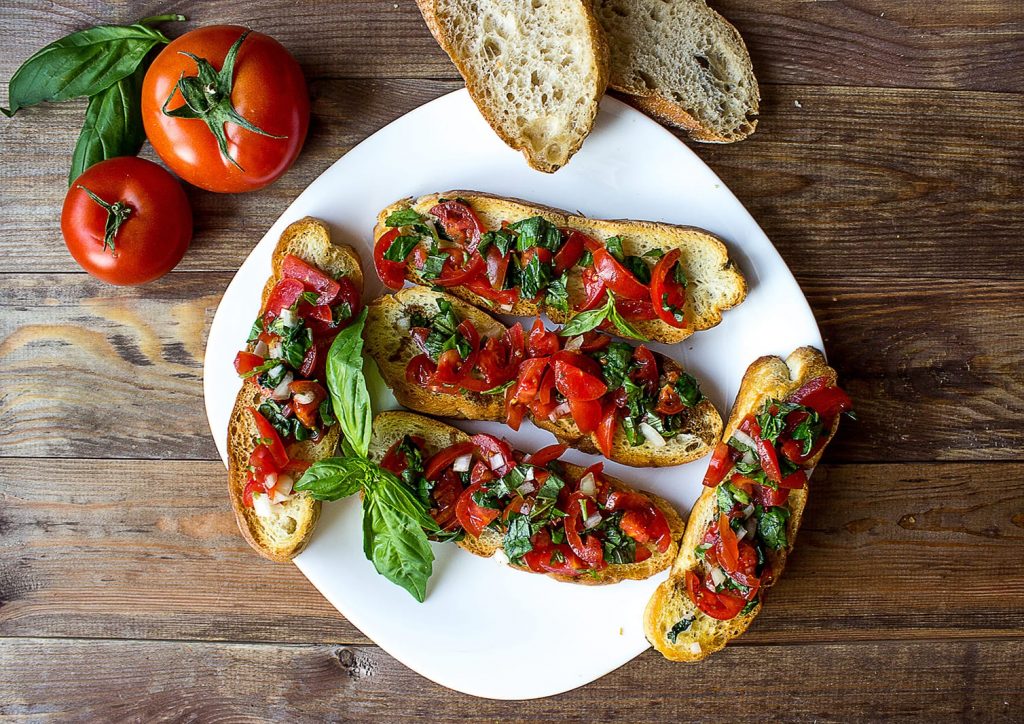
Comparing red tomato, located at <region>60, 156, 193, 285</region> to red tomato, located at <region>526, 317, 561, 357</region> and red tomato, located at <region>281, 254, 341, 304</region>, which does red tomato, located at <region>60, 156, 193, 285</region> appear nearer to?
red tomato, located at <region>281, 254, 341, 304</region>

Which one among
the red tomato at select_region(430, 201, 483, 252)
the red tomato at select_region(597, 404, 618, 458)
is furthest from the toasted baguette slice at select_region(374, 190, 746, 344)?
the red tomato at select_region(597, 404, 618, 458)

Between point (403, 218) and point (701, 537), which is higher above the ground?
point (403, 218)

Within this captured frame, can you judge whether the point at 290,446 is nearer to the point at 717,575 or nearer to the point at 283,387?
the point at 283,387

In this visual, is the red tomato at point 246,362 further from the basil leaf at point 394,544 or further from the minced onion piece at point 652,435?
the minced onion piece at point 652,435

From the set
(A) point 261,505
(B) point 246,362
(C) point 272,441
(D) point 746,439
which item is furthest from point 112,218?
(D) point 746,439

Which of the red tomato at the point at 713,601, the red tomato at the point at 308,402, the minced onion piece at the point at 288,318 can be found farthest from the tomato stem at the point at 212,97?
the red tomato at the point at 713,601

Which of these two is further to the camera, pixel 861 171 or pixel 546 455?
pixel 861 171
